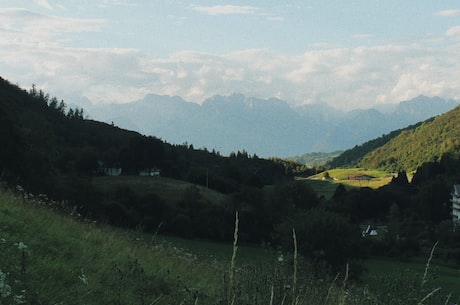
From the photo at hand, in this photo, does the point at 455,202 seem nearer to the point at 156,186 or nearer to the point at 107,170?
the point at 156,186

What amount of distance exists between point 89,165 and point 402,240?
6102 centimetres

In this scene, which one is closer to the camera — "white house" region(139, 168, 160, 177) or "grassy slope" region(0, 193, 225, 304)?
"grassy slope" region(0, 193, 225, 304)

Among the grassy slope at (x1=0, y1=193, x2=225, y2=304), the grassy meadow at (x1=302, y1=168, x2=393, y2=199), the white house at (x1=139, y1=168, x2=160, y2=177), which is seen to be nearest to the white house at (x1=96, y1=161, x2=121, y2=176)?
the white house at (x1=139, y1=168, x2=160, y2=177)

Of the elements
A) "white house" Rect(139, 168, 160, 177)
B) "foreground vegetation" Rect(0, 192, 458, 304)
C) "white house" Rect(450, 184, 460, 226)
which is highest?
"foreground vegetation" Rect(0, 192, 458, 304)

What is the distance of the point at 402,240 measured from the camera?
63.6 meters

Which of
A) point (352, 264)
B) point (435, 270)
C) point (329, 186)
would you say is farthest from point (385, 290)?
point (329, 186)

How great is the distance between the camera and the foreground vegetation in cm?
430

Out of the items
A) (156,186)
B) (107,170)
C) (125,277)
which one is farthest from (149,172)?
(125,277)

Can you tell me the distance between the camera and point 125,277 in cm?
558

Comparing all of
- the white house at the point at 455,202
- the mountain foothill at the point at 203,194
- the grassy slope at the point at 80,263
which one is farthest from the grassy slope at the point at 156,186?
the grassy slope at the point at 80,263

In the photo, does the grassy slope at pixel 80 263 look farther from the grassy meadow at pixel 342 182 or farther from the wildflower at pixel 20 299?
the grassy meadow at pixel 342 182

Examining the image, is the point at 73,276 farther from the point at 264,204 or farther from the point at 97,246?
the point at 264,204

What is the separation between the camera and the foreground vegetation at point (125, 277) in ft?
14.1

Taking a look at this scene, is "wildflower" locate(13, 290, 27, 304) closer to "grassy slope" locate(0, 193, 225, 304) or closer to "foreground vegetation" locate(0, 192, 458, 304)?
"foreground vegetation" locate(0, 192, 458, 304)
